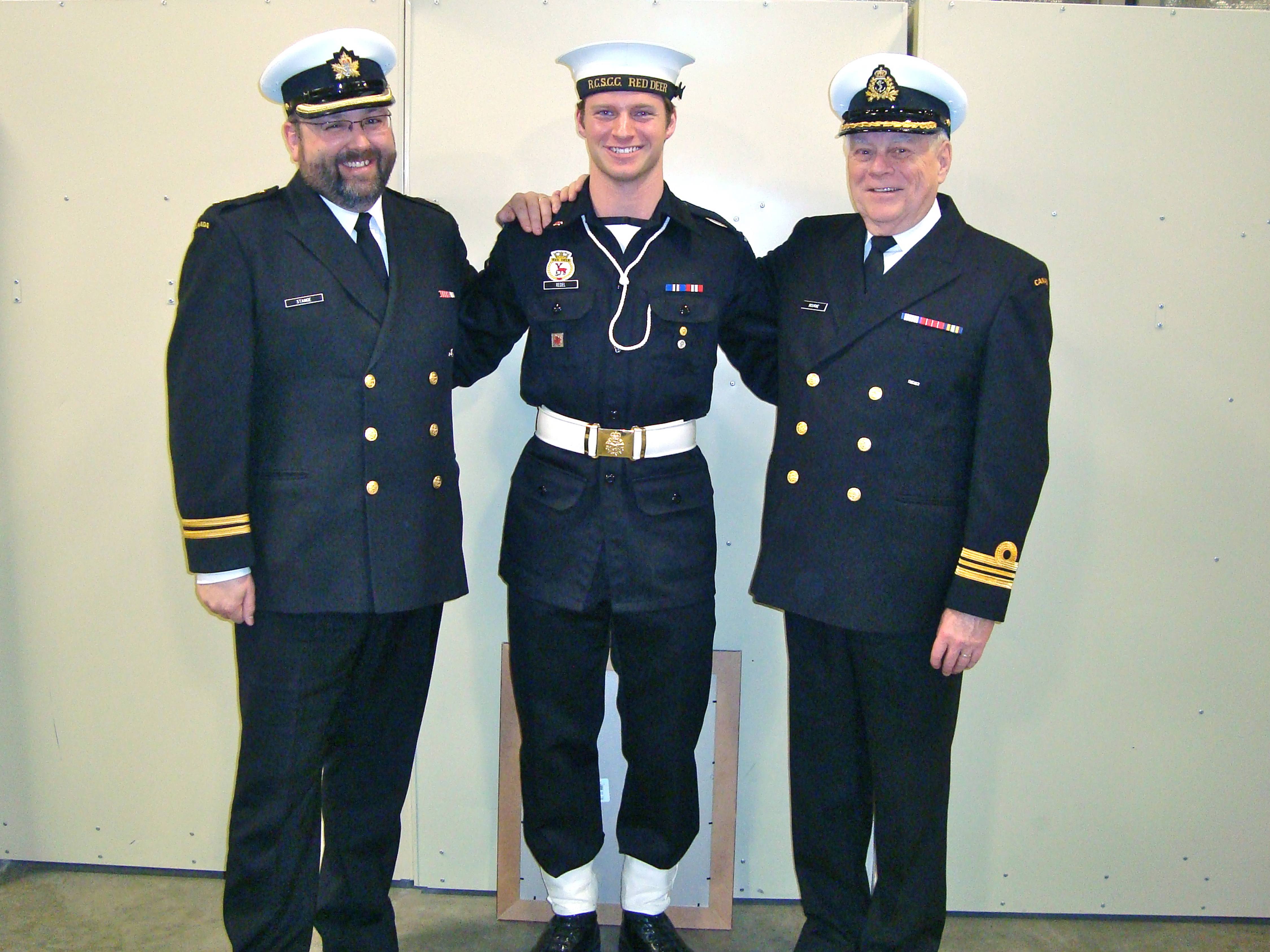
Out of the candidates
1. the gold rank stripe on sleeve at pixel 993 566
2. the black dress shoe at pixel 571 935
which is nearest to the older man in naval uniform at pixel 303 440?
the black dress shoe at pixel 571 935

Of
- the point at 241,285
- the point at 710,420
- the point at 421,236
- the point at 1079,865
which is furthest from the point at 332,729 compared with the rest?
the point at 1079,865

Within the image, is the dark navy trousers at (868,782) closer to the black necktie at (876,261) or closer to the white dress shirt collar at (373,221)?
the black necktie at (876,261)

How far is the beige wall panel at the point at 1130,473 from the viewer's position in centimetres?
234

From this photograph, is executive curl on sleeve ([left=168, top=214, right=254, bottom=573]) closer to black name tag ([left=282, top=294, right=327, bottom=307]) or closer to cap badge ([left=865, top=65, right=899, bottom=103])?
black name tag ([left=282, top=294, right=327, bottom=307])

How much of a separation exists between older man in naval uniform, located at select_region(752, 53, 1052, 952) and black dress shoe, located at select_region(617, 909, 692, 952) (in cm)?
47

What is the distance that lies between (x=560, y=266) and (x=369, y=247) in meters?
0.39

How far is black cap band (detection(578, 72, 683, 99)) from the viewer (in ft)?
6.26

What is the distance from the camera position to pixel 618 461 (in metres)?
2.02

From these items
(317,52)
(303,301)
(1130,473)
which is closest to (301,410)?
(303,301)

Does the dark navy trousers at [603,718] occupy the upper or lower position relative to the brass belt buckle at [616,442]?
lower

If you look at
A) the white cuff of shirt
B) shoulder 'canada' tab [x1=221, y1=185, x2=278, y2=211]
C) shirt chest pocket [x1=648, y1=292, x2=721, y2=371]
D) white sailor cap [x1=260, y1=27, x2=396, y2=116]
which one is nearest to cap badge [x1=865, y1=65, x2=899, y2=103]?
shirt chest pocket [x1=648, y1=292, x2=721, y2=371]

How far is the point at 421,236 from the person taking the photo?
1990mm

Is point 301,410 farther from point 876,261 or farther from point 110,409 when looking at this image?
point 876,261

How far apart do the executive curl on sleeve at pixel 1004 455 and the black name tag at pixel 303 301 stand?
1234 mm
